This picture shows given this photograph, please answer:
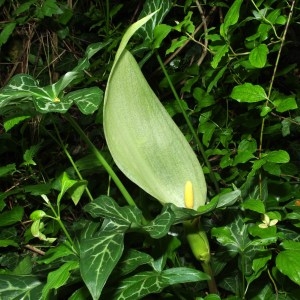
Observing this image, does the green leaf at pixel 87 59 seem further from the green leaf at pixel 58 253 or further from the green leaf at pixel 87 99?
the green leaf at pixel 58 253

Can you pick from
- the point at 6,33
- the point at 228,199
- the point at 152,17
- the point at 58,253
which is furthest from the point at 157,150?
the point at 6,33

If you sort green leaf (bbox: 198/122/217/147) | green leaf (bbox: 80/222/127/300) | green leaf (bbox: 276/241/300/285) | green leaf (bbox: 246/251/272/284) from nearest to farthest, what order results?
green leaf (bbox: 80/222/127/300), green leaf (bbox: 276/241/300/285), green leaf (bbox: 246/251/272/284), green leaf (bbox: 198/122/217/147)

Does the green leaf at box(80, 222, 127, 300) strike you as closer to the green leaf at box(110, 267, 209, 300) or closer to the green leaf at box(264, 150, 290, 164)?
the green leaf at box(110, 267, 209, 300)

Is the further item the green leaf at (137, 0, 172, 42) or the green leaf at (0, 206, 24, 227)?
the green leaf at (0, 206, 24, 227)

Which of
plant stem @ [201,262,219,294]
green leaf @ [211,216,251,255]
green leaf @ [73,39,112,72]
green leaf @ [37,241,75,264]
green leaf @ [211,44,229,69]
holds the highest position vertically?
green leaf @ [73,39,112,72]

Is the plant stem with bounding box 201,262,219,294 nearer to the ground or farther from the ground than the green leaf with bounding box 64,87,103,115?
nearer to the ground

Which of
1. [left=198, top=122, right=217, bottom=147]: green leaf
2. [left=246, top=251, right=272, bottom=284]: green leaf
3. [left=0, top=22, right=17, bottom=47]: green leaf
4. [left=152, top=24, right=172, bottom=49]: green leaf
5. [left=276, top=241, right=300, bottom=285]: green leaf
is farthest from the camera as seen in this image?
[left=0, top=22, right=17, bottom=47]: green leaf

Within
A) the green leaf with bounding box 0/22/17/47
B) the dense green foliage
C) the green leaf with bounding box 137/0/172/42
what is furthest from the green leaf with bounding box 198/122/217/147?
the green leaf with bounding box 0/22/17/47
